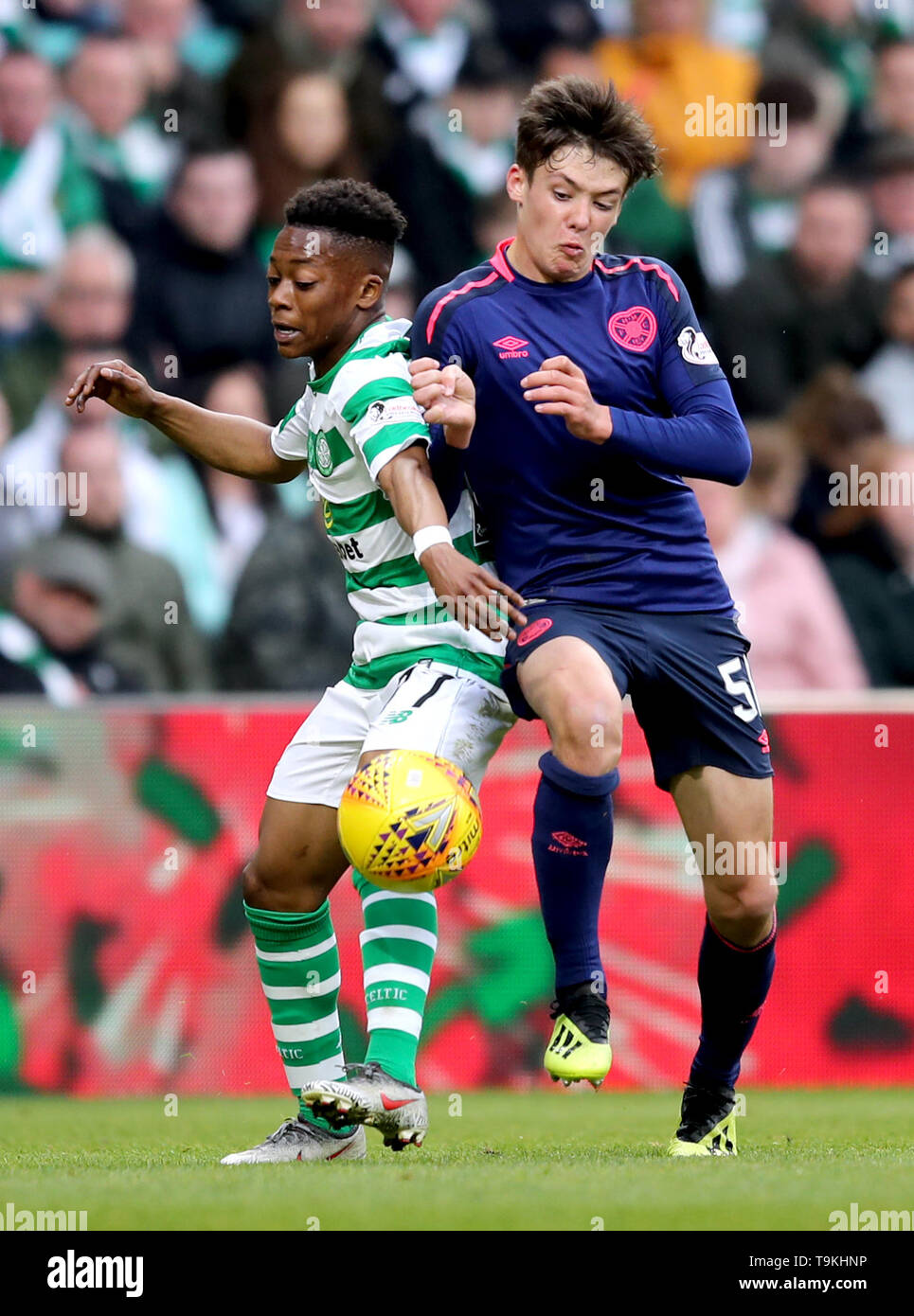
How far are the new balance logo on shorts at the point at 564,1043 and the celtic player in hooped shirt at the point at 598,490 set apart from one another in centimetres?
1

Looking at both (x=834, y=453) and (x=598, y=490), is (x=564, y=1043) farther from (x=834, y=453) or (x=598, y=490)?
(x=834, y=453)

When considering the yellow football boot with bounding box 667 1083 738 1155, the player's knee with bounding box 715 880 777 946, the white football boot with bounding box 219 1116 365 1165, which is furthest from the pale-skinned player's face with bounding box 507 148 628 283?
the white football boot with bounding box 219 1116 365 1165

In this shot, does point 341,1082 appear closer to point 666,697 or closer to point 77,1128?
point 666,697

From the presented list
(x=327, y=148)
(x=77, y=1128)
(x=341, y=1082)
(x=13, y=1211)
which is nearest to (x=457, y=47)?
(x=327, y=148)

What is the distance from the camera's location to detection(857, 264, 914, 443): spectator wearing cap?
29.5 feet

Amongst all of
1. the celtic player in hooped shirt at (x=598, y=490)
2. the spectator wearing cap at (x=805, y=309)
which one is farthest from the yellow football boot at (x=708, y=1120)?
the spectator wearing cap at (x=805, y=309)

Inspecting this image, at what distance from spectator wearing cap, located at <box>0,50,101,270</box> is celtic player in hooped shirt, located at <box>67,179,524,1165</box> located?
401cm

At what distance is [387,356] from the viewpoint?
4648 millimetres

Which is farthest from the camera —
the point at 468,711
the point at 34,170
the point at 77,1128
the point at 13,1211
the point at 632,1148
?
the point at 34,170

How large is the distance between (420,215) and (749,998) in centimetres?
509

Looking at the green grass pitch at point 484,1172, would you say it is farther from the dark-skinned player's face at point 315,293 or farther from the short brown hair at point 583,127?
the short brown hair at point 583,127

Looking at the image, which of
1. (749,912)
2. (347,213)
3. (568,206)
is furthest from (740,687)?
(347,213)

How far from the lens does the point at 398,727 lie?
4.42 m

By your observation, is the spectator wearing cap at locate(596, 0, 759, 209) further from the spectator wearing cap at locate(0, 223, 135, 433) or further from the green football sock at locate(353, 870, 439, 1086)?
the green football sock at locate(353, 870, 439, 1086)
